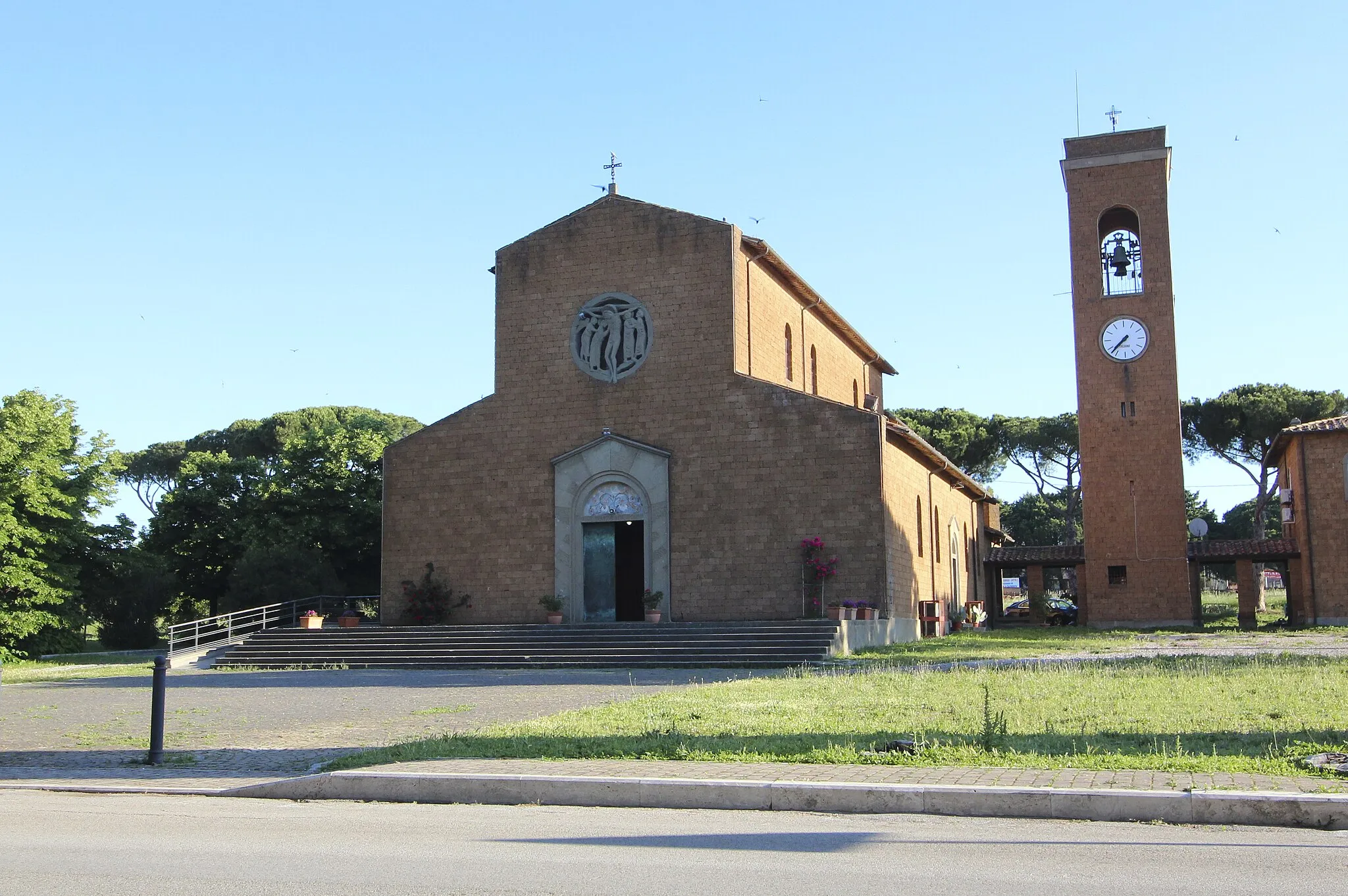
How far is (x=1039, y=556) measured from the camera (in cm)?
4278

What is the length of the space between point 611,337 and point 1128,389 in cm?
1739

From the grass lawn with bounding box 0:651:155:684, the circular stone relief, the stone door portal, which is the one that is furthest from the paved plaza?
the circular stone relief

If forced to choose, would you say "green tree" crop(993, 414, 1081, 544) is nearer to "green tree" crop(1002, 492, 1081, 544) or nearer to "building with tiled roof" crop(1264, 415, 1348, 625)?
"green tree" crop(1002, 492, 1081, 544)

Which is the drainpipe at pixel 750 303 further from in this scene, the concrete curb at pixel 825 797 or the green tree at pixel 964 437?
the green tree at pixel 964 437

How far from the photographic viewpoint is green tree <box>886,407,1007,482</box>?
65.9 m

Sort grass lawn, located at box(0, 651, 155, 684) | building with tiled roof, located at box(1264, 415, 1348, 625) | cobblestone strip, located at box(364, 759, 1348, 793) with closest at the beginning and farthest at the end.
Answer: cobblestone strip, located at box(364, 759, 1348, 793)
grass lawn, located at box(0, 651, 155, 684)
building with tiled roof, located at box(1264, 415, 1348, 625)

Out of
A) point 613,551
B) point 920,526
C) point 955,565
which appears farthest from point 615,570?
point 955,565

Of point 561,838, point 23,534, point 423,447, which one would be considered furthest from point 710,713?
point 23,534

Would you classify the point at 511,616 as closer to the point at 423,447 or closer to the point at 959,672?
the point at 423,447

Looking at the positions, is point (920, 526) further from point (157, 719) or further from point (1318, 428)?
point (157, 719)

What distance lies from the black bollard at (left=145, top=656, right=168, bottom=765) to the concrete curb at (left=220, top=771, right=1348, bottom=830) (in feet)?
6.50

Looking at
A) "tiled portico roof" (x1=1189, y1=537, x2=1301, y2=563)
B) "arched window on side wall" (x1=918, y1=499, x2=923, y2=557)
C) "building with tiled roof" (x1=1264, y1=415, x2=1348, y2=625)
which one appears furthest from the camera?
"tiled portico roof" (x1=1189, y1=537, x2=1301, y2=563)

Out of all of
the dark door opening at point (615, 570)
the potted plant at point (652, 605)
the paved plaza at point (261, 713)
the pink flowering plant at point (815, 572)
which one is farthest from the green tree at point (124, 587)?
the pink flowering plant at point (815, 572)

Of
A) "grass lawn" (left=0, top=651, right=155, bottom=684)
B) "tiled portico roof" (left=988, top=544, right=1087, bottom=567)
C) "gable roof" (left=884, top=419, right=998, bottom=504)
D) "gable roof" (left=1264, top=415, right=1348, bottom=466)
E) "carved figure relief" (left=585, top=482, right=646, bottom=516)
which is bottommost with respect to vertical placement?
"grass lawn" (left=0, top=651, right=155, bottom=684)
